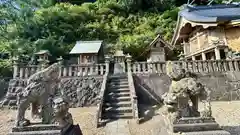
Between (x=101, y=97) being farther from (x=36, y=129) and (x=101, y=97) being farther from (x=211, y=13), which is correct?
(x=211, y=13)

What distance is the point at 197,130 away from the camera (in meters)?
3.43

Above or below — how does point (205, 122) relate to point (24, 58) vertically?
below

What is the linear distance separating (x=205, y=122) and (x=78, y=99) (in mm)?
6331

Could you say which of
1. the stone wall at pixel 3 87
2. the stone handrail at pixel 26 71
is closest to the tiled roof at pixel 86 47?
the stone handrail at pixel 26 71

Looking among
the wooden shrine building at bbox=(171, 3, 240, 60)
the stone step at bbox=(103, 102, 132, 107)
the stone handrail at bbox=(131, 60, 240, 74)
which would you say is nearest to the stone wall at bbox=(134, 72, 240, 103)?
the stone handrail at bbox=(131, 60, 240, 74)

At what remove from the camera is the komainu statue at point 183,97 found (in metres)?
3.64

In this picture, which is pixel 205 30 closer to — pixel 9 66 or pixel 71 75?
pixel 71 75

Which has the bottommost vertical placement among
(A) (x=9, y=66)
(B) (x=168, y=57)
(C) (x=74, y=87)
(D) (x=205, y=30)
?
(C) (x=74, y=87)

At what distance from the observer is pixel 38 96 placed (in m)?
3.65

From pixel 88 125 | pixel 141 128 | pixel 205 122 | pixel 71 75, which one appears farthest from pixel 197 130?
pixel 71 75

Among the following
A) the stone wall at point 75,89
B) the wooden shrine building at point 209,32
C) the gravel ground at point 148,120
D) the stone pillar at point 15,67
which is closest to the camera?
the gravel ground at point 148,120

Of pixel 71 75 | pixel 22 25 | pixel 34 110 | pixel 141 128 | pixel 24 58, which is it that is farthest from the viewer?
pixel 22 25

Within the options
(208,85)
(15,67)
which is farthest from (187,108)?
(15,67)

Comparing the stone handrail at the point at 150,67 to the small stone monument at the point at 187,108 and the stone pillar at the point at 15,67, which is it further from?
the stone pillar at the point at 15,67
